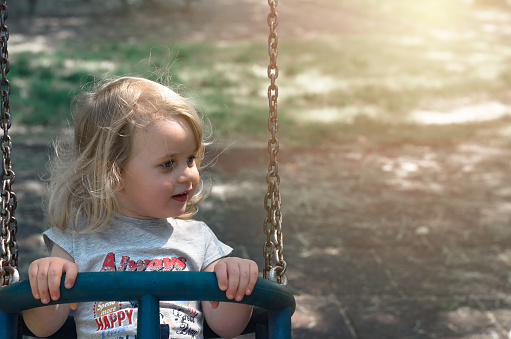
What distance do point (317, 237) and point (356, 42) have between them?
7.50m

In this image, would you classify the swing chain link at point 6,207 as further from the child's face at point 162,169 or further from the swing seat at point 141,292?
the child's face at point 162,169

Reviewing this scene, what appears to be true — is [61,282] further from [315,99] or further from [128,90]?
[315,99]

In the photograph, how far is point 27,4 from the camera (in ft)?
45.8

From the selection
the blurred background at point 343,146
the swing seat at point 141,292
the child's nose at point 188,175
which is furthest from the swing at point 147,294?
the blurred background at point 343,146

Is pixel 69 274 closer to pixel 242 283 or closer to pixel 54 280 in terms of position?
pixel 54 280

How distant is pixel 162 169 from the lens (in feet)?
6.37

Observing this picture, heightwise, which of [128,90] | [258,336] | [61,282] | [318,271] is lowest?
[318,271]

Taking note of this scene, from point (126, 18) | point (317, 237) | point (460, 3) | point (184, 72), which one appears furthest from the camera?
point (460, 3)

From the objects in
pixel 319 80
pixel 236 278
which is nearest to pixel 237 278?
pixel 236 278

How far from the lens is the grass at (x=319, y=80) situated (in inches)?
262

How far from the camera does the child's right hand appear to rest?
5.34 feet

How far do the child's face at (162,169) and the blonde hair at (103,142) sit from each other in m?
0.02

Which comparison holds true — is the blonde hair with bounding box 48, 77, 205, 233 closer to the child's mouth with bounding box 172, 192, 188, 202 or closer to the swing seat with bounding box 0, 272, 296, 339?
the child's mouth with bounding box 172, 192, 188, 202

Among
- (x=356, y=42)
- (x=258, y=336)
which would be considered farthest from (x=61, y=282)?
(x=356, y=42)
